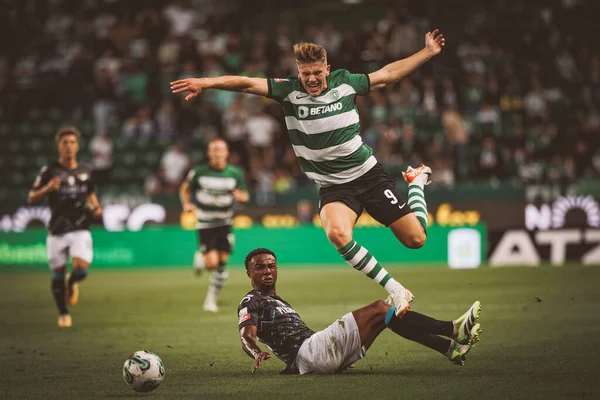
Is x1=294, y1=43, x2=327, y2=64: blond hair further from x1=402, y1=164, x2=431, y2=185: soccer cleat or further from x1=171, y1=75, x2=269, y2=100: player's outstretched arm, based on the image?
x1=402, y1=164, x2=431, y2=185: soccer cleat

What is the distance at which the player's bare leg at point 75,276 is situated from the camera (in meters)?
12.9

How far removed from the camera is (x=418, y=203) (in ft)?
31.2

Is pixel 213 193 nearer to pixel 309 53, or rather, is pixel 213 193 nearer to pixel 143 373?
pixel 309 53

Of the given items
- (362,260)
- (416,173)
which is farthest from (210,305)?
(362,260)

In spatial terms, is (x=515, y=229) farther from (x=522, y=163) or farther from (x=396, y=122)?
(x=396, y=122)

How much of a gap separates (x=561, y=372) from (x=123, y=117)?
57.5 feet

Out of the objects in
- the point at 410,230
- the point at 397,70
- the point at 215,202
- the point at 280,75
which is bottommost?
the point at 410,230

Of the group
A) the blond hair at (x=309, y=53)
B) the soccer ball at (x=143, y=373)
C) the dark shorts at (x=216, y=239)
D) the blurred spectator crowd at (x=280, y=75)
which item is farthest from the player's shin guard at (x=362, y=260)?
the blurred spectator crowd at (x=280, y=75)

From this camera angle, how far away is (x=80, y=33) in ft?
84.2

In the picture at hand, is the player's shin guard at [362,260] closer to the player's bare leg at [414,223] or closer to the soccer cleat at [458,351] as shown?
the player's bare leg at [414,223]

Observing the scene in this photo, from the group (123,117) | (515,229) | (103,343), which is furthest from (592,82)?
(103,343)

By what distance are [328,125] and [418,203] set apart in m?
1.16

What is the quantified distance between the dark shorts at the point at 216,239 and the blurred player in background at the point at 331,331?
693 centimetres

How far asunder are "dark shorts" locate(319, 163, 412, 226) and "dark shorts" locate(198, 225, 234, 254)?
6023 millimetres
